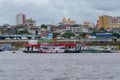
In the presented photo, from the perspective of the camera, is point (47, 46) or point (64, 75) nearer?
point (64, 75)

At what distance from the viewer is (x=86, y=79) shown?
1574 inches

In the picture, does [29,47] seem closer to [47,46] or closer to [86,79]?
[47,46]

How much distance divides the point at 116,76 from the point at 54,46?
79.1m

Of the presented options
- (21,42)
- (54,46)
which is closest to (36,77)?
(54,46)

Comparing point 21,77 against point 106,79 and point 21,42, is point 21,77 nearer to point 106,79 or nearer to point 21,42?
point 106,79

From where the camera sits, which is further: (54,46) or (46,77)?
(54,46)

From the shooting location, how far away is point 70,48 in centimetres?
12112

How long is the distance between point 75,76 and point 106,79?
3.36m

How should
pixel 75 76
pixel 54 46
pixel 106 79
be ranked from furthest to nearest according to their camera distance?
pixel 54 46 → pixel 75 76 → pixel 106 79

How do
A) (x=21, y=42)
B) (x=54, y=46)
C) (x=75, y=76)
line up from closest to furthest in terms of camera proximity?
(x=75, y=76) → (x=54, y=46) → (x=21, y=42)

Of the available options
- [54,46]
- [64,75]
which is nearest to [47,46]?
[54,46]

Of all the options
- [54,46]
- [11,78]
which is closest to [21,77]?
[11,78]

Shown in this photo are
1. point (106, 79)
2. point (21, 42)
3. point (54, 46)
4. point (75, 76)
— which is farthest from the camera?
point (21, 42)

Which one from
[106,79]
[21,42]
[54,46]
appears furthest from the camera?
[21,42]
